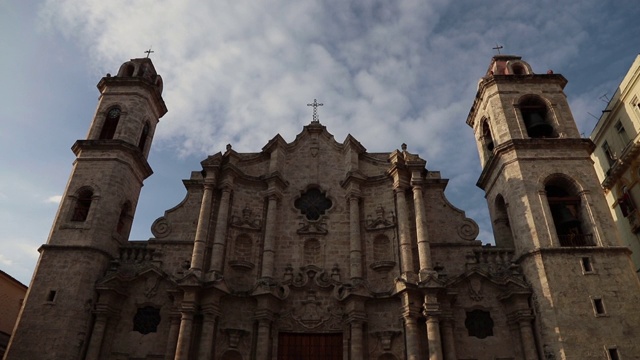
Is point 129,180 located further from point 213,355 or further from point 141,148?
point 213,355

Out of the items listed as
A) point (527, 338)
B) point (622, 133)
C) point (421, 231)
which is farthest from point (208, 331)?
point (622, 133)

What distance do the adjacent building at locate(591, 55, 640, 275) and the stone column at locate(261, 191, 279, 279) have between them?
17.0m

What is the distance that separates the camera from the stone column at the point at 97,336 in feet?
54.1

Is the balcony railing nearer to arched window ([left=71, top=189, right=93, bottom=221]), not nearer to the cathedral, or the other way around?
the cathedral

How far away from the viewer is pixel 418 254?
1873 cm

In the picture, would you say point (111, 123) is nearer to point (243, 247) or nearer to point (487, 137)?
point (243, 247)

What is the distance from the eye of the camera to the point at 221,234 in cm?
1939

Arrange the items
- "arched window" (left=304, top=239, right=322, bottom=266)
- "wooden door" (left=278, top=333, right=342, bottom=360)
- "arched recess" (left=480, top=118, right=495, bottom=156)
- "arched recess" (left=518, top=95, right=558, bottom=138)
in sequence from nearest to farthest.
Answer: "wooden door" (left=278, top=333, right=342, bottom=360) → "arched window" (left=304, top=239, right=322, bottom=266) → "arched recess" (left=518, top=95, right=558, bottom=138) → "arched recess" (left=480, top=118, right=495, bottom=156)

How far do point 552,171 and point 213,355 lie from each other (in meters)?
15.0

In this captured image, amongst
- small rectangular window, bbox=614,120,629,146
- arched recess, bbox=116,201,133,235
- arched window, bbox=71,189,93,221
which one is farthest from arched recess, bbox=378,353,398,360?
small rectangular window, bbox=614,120,629,146

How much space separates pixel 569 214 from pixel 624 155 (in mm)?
7348

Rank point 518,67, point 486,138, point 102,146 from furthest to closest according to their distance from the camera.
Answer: point 486,138 < point 518,67 < point 102,146

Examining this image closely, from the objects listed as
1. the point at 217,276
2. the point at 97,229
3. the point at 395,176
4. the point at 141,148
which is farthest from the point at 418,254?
the point at 141,148

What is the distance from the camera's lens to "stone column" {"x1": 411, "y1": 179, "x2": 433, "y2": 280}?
18.1 m
